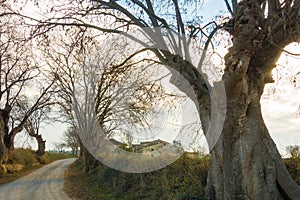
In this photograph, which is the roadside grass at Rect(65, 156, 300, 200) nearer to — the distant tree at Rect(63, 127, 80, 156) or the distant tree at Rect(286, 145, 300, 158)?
the distant tree at Rect(286, 145, 300, 158)

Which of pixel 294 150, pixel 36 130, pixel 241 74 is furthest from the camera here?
pixel 36 130

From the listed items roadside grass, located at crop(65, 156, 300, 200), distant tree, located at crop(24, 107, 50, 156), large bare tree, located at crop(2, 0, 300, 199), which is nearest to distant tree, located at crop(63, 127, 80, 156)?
distant tree, located at crop(24, 107, 50, 156)

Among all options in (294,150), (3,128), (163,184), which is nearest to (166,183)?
(163,184)

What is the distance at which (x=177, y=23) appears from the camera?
9203mm

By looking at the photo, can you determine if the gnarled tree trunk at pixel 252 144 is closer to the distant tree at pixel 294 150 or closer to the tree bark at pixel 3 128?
the distant tree at pixel 294 150

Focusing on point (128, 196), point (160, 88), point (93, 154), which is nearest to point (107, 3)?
point (160, 88)

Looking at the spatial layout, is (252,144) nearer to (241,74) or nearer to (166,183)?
(241,74)

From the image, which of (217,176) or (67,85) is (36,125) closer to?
(67,85)

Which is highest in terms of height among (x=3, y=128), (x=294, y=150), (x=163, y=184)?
(x=3, y=128)

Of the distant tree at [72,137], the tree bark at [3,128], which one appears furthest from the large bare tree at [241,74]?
the distant tree at [72,137]

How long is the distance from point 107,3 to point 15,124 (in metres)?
21.5

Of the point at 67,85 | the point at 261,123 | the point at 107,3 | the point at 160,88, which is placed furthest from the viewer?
the point at 67,85

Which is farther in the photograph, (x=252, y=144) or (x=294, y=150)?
(x=294, y=150)

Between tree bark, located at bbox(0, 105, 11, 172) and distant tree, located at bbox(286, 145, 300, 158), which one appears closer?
distant tree, located at bbox(286, 145, 300, 158)
